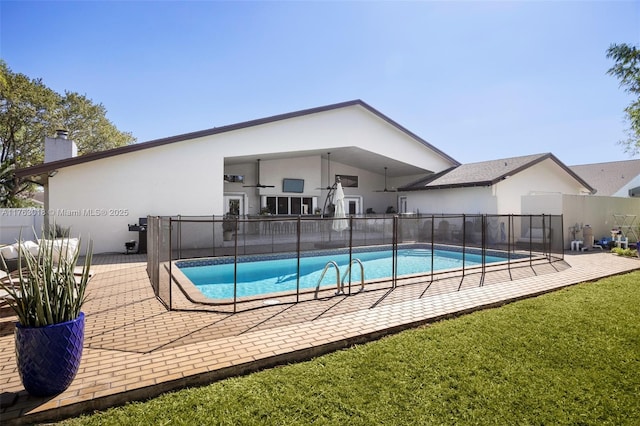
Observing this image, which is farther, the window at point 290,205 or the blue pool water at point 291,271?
the window at point 290,205

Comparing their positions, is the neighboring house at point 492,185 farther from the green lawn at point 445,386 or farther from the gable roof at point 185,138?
the green lawn at point 445,386

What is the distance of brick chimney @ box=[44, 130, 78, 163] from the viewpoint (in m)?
13.4

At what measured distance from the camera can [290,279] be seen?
9.62 m

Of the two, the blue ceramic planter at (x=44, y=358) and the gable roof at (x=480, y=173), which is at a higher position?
the gable roof at (x=480, y=173)

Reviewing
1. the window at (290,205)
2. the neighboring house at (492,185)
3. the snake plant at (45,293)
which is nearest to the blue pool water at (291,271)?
the neighboring house at (492,185)

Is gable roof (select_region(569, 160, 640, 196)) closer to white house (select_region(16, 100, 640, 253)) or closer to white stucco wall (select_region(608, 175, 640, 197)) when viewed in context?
white stucco wall (select_region(608, 175, 640, 197))

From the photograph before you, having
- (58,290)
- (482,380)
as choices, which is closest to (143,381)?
(58,290)

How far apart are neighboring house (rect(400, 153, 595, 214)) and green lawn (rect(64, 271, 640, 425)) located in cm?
1282

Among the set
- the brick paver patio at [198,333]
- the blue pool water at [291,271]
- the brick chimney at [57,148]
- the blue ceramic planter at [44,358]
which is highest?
the brick chimney at [57,148]

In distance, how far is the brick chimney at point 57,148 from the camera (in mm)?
13398

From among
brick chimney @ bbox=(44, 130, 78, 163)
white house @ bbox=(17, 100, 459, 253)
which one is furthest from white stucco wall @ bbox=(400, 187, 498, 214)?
brick chimney @ bbox=(44, 130, 78, 163)

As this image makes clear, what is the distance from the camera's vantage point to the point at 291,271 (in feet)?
35.4

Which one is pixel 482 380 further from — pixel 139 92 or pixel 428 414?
pixel 139 92

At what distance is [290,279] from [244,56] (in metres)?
9.71
